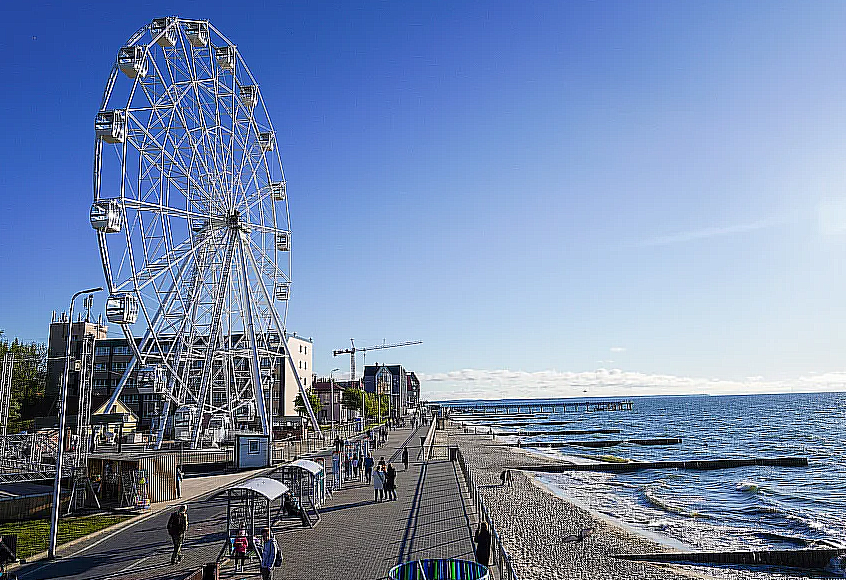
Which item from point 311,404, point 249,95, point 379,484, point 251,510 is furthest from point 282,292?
point 311,404

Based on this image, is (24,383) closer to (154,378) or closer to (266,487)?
(154,378)

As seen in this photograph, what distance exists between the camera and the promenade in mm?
16719

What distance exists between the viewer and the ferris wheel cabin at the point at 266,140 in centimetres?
4419

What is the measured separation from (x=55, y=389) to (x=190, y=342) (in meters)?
47.7

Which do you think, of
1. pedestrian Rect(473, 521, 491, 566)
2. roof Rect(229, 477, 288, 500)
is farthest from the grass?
pedestrian Rect(473, 521, 491, 566)

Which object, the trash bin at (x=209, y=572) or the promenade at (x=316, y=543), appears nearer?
the trash bin at (x=209, y=572)

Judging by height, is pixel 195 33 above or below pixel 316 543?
above

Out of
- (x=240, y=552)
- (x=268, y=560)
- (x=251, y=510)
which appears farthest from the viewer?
(x=251, y=510)

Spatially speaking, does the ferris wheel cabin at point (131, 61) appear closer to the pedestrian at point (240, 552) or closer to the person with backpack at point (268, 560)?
the pedestrian at point (240, 552)

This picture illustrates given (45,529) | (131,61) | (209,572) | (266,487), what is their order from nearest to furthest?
(209,572) < (266,487) < (45,529) < (131,61)

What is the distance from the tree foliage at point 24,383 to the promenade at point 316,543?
34133 millimetres

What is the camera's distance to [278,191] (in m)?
46.8

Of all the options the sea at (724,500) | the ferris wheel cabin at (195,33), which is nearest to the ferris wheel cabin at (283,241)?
the ferris wheel cabin at (195,33)

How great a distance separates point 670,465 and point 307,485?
118ft
